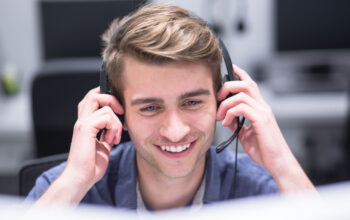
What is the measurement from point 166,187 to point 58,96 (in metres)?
0.69

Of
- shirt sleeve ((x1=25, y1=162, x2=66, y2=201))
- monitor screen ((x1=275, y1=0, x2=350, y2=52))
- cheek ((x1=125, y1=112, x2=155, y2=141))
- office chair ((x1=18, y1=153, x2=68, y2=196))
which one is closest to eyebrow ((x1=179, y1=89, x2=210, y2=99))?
cheek ((x1=125, y1=112, x2=155, y2=141))

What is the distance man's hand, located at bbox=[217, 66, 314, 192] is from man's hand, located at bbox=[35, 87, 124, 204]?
274 millimetres

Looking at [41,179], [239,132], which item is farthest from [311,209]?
[41,179]

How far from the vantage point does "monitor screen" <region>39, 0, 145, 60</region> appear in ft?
8.46

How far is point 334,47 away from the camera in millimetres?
2730

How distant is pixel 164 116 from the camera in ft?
3.01

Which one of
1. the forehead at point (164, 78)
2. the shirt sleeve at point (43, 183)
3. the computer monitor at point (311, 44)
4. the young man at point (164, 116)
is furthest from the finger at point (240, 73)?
the computer monitor at point (311, 44)

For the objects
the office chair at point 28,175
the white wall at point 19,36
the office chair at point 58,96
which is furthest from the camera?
the white wall at point 19,36

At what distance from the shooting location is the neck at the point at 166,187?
106 cm

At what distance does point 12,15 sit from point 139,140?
2.54 meters

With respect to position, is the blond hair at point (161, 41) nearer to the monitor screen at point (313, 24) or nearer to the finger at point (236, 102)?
the finger at point (236, 102)

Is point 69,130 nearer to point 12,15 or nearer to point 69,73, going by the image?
point 69,73

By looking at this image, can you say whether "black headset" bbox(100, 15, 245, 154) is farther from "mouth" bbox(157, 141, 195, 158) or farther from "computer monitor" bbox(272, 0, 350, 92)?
"computer monitor" bbox(272, 0, 350, 92)

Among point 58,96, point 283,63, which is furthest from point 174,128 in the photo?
point 283,63
